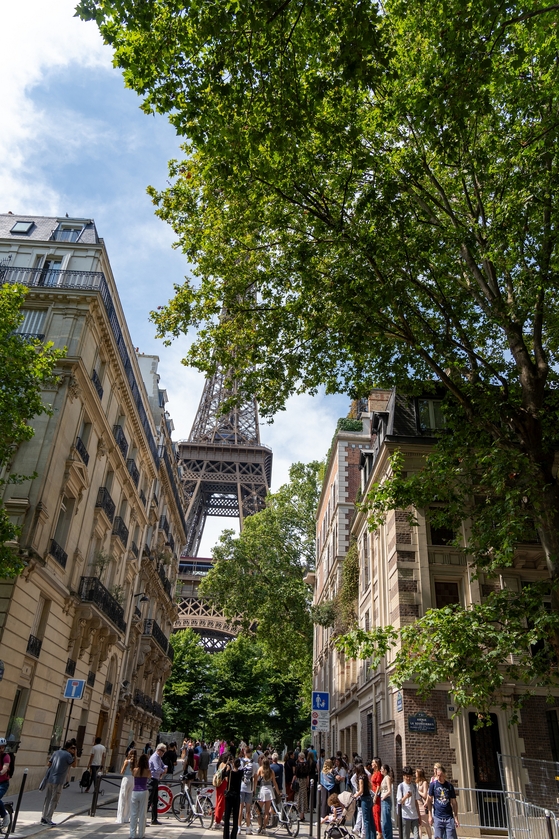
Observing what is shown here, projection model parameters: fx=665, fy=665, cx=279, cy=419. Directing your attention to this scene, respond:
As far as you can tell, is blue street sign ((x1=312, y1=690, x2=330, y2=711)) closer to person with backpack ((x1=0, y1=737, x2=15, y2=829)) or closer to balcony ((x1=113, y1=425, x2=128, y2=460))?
person with backpack ((x1=0, y1=737, x2=15, y2=829))

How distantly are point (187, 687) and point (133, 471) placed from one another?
3189cm

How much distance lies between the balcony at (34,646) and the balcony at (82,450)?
6.09 meters

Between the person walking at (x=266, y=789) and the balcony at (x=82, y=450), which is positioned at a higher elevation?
the balcony at (x=82, y=450)

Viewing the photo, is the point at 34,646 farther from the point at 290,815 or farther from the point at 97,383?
the point at 97,383

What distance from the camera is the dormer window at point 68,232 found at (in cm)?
2562

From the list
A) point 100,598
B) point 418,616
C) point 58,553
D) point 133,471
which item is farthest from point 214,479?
point 418,616

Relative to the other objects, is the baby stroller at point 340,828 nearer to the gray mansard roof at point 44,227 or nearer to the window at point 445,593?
the window at point 445,593

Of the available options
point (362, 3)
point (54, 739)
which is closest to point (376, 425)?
point (54, 739)

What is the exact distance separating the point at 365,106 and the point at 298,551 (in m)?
32.5

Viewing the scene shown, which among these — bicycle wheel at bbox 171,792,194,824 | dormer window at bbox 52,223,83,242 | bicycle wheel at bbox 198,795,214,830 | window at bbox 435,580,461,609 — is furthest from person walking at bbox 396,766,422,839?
dormer window at bbox 52,223,83,242

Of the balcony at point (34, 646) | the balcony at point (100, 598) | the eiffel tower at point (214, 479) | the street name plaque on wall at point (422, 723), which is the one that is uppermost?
the eiffel tower at point (214, 479)

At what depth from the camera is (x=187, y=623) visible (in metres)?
70.1

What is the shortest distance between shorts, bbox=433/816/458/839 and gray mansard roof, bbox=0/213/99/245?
21.1 m

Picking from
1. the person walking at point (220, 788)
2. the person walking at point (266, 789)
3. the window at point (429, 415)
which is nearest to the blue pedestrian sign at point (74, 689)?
the person walking at point (220, 788)
